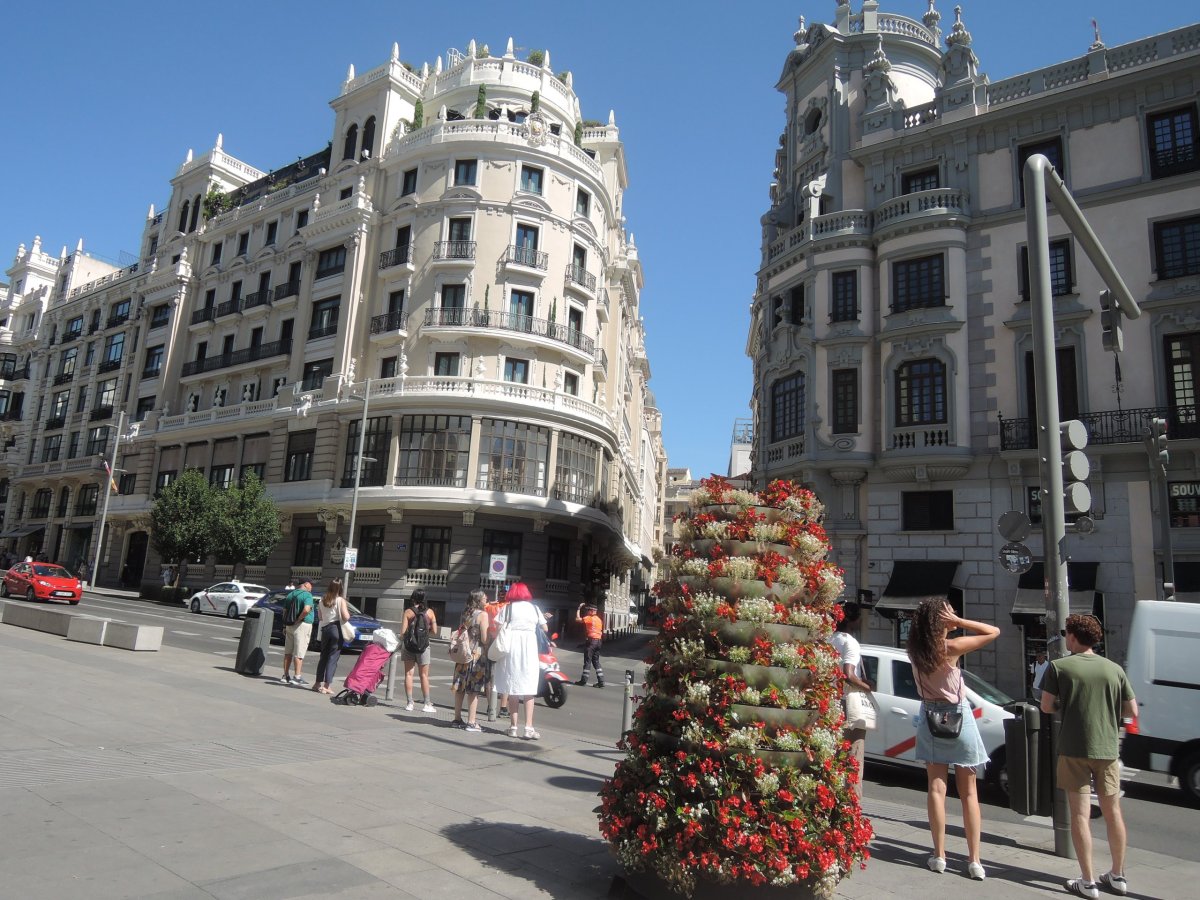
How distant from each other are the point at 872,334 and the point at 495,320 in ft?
55.2

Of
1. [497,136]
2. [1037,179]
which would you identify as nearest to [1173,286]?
[1037,179]

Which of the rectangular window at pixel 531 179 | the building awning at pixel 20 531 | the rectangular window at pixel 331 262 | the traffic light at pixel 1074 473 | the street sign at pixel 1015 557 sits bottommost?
the street sign at pixel 1015 557

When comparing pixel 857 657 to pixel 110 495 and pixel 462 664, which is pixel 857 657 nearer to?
pixel 462 664

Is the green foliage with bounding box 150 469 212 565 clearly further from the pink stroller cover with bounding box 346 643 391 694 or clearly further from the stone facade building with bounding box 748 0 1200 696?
the pink stroller cover with bounding box 346 643 391 694

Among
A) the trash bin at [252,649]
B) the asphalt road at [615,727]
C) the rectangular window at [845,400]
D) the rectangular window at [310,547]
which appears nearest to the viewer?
the asphalt road at [615,727]

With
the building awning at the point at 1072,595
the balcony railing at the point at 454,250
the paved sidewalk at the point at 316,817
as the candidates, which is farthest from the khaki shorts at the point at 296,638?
the balcony railing at the point at 454,250

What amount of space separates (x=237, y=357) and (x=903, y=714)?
41.9m

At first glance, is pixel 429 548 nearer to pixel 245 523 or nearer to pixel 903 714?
pixel 245 523

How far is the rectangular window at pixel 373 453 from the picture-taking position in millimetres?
35031

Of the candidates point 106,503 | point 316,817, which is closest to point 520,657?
point 316,817

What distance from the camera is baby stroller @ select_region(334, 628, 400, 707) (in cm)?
1221

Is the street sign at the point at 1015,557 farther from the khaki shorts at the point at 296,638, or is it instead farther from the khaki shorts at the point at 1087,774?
the khaki shorts at the point at 296,638

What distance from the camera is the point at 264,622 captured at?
578 inches

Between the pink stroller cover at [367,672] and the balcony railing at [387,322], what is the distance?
26238mm
